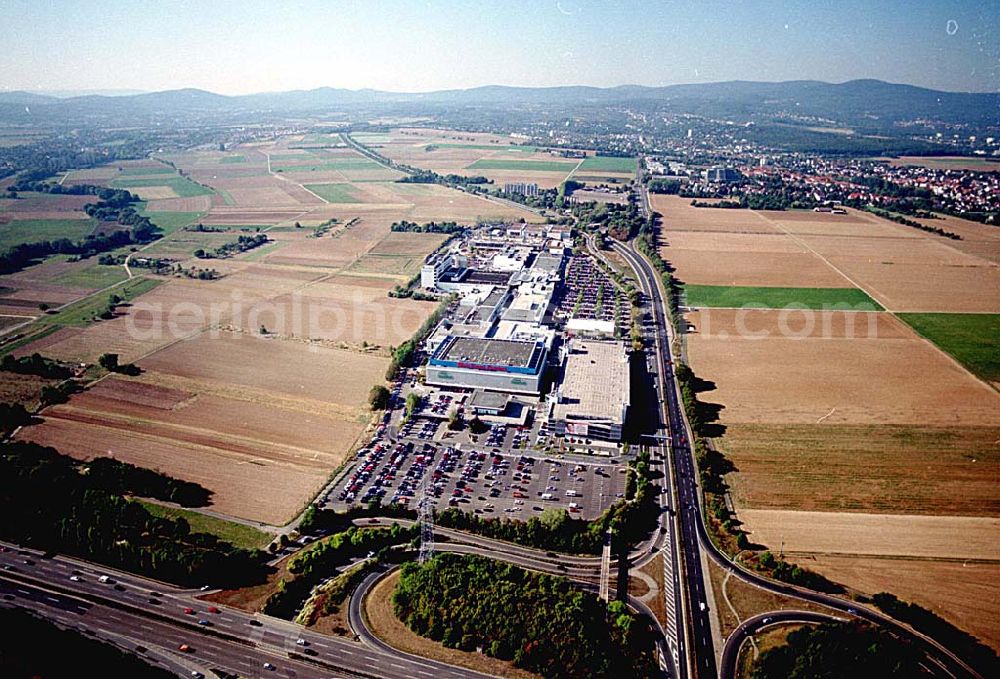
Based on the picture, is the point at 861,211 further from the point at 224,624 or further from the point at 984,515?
the point at 224,624

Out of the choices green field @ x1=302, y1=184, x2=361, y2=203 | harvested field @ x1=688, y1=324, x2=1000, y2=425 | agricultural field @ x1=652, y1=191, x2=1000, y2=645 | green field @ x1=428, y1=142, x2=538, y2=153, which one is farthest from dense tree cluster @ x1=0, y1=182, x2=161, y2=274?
green field @ x1=428, y1=142, x2=538, y2=153

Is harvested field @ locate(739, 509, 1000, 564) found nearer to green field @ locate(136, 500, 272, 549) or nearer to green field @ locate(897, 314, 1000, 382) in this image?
green field @ locate(897, 314, 1000, 382)

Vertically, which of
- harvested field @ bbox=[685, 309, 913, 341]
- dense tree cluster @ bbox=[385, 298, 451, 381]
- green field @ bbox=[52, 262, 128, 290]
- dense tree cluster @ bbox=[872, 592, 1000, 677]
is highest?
green field @ bbox=[52, 262, 128, 290]

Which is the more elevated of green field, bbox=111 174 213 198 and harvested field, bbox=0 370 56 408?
green field, bbox=111 174 213 198

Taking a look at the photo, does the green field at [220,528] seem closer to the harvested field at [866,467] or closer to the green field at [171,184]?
the harvested field at [866,467]

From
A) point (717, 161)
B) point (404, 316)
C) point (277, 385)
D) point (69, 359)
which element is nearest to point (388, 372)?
point (277, 385)

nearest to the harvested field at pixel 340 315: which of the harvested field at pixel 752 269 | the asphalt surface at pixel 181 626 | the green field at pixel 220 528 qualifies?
the green field at pixel 220 528

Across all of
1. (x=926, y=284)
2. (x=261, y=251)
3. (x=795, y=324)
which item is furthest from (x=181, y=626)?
(x=926, y=284)
